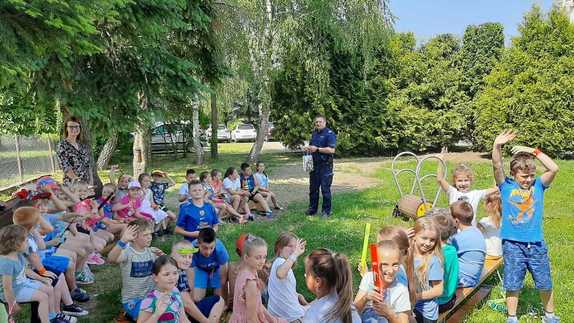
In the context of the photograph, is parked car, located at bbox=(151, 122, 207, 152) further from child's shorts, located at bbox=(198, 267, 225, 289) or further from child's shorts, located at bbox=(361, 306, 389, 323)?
child's shorts, located at bbox=(361, 306, 389, 323)

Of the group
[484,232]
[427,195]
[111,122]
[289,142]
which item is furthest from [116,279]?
[289,142]

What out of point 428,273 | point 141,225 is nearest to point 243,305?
point 141,225

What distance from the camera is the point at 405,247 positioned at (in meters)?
3.29

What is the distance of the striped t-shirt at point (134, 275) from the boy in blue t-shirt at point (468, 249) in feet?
8.61

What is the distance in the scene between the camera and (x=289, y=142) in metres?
18.8

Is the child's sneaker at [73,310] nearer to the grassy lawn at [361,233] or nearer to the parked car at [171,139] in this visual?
the grassy lawn at [361,233]

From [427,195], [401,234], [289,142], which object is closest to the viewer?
[401,234]

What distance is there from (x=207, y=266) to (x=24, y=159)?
1055cm

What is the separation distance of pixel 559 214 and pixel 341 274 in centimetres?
697

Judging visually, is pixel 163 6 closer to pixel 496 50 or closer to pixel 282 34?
pixel 282 34

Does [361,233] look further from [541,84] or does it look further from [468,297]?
[541,84]

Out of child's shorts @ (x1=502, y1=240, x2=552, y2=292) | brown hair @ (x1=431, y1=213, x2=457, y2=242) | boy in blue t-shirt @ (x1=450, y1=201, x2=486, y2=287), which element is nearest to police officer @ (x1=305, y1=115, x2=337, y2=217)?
boy in blue t-shirt @ (x1=450, y1=201, x2=486, y2=287)

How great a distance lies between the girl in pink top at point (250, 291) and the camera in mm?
3377

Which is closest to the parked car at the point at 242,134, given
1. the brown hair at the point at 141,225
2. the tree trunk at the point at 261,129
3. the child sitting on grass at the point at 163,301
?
the tree trunk at the point at 261,129
